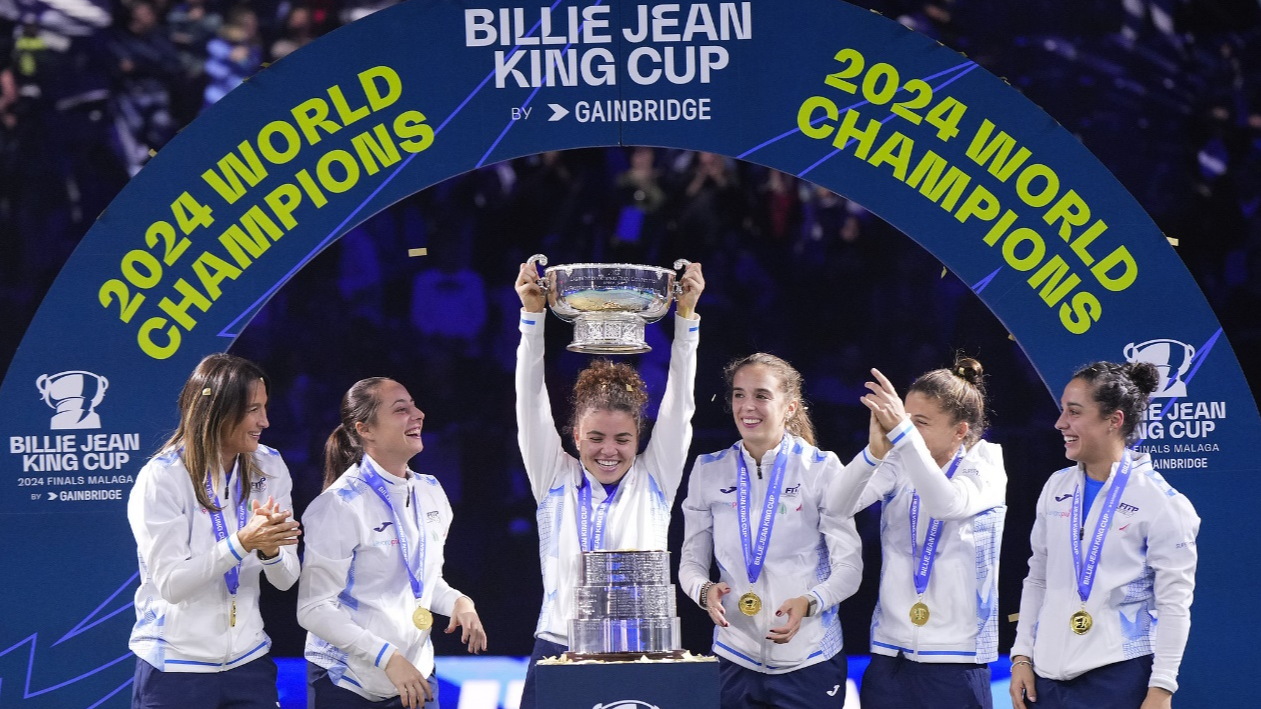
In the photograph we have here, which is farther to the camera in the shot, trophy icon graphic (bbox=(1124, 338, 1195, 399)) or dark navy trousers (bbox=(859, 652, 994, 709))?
trophy icon graphic (bbox=(1124, 338, 1195, 399))

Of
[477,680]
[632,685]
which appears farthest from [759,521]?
[477,680]

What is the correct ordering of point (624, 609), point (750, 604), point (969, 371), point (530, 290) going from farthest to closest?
point (969, 371) < point (530, 290) < point (750, 604) < point (624, 609)

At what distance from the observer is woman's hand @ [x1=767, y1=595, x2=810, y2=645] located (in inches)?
167

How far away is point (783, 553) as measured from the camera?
4465 mm

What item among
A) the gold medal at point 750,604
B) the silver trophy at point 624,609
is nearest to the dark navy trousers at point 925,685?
the gold medal at point 750,604

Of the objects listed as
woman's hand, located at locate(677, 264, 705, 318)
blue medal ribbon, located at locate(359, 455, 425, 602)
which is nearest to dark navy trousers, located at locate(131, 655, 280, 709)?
blue medal ribbon, located at locate(359, 455, 425, 602)

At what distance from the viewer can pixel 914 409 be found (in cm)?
460

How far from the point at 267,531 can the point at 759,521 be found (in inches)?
62.0

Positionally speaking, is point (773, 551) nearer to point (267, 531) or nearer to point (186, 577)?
point (267, 531)

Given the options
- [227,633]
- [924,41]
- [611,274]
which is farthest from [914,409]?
[227,633]

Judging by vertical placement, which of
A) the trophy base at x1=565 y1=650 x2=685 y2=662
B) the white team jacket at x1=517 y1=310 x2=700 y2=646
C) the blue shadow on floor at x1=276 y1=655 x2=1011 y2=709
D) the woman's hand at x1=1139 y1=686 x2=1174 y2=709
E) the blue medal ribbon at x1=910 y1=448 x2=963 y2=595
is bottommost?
the blue shadow on floor at x1=276 y1=655 x2=1011 y2=709

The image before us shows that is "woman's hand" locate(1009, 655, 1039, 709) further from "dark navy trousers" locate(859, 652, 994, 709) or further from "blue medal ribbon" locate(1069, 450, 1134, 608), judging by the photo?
"blue medal ribbon" locate(1069, 450, 1134, 608)

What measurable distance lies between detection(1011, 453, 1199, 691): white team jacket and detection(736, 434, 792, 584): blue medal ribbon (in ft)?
2.92

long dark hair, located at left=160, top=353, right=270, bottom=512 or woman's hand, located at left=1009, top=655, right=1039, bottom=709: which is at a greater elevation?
long dark hair, located at left=160, top=353, right=270, bottom=512
